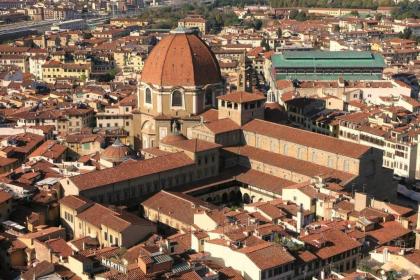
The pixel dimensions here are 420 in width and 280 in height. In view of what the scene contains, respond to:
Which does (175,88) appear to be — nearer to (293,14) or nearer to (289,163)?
(289,163)

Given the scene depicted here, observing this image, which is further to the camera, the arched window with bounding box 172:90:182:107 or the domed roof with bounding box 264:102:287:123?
the domed roof with bounding box 264:102:287:123

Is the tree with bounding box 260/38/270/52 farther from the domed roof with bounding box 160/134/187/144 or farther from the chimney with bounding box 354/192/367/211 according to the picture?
the chimney with bounding box 354/192/367/211

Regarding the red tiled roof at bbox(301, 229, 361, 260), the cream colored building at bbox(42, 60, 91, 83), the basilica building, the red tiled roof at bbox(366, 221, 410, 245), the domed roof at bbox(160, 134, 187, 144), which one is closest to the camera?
the red tiled roof at bbox(301, 229, 361, 260)

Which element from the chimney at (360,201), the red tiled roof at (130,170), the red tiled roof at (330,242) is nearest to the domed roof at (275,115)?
the red tiled roof at (130,170)

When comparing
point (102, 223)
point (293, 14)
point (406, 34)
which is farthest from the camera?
point (293, 14)

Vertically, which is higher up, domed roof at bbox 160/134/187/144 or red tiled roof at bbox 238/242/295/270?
domed roof at bbox 160/134/187/144

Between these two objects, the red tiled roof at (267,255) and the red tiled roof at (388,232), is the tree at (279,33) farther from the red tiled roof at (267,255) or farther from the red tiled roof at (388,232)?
the red tiled roof at (267,255)

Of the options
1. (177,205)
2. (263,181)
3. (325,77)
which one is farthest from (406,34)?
(177,205)

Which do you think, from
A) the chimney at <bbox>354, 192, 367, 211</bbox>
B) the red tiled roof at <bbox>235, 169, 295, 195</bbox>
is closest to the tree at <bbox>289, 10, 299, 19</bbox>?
the red tiled roof at <bbox>235, 169, 295, 195</bbox>
